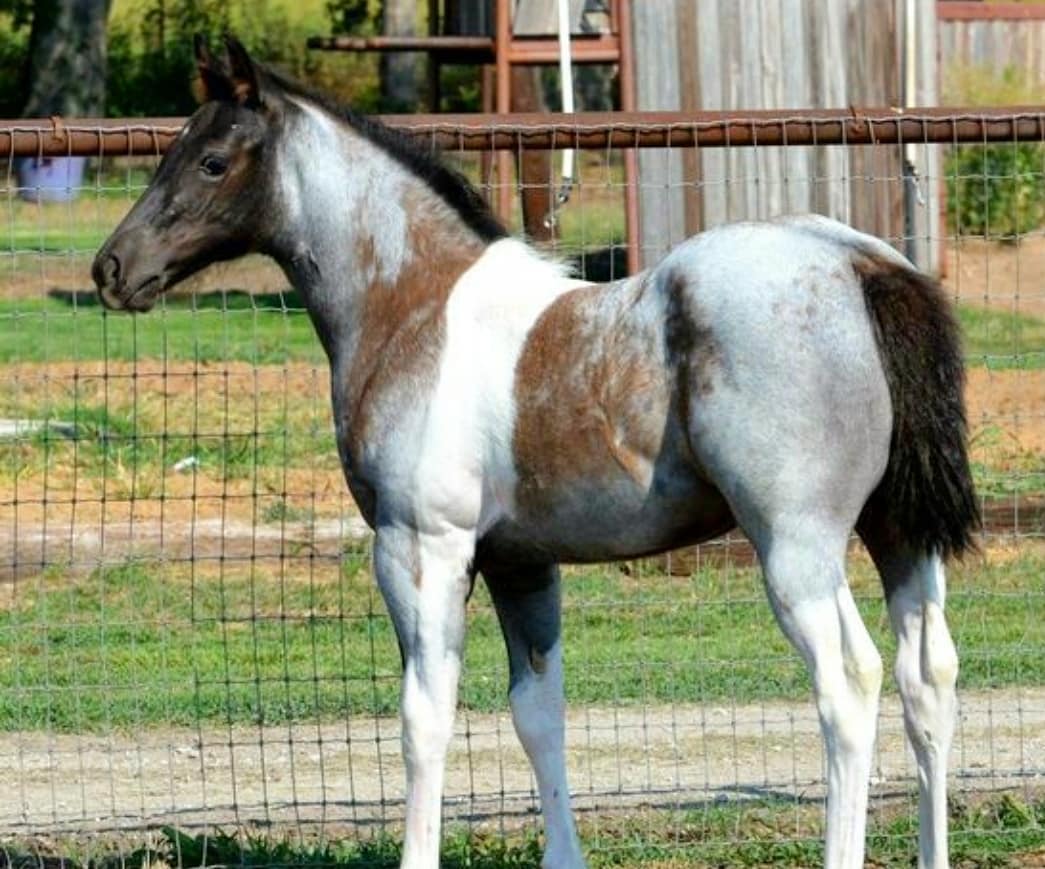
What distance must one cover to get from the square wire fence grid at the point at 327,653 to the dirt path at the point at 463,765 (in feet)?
0.05

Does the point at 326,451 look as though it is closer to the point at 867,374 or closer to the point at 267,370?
the point at 267,370

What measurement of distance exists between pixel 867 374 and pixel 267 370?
967 cm

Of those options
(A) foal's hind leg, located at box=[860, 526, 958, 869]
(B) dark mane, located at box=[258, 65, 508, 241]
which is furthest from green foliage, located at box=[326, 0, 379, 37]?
(A) foal's hind leg, located at box=[860, 526, 958, 869]

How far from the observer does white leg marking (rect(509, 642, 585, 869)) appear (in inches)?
259

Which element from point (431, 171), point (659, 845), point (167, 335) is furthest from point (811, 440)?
point (167, 335)

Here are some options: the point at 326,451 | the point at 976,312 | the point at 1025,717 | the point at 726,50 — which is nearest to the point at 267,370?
the point at 326,451

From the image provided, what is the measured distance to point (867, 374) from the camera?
5773 mm

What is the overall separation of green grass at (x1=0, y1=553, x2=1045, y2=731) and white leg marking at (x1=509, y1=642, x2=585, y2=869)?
1509 millimetres

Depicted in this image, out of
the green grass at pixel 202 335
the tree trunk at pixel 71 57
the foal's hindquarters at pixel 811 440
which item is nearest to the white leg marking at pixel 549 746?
the foal's hindquarters at pixel 811 440

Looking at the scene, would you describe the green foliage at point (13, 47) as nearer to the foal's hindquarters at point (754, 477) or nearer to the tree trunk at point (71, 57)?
the tree trunk at point (71, 57)

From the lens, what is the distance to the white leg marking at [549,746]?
6586 millimetres

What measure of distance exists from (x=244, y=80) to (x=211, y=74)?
0.09 metres

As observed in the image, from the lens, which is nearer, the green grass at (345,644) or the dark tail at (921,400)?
the dark tail at (921,400)

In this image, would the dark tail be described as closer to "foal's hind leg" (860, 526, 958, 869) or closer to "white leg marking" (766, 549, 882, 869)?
"foal's hind leg" (860, 526, 958, 869)
